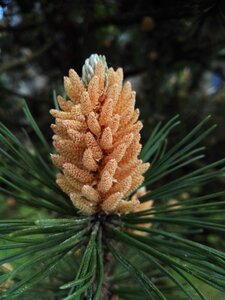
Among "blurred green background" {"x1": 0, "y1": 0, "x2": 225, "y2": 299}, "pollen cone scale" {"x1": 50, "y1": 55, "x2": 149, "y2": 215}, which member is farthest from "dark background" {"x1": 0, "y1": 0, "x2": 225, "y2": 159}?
"pollen cone scale" {"x1": 50, "y1": 55, "x2": 149, "y2": 215}

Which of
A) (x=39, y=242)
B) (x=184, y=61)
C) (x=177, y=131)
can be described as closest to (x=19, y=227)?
(x=39, y=242)

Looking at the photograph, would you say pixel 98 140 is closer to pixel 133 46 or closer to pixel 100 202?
pixel 100 202

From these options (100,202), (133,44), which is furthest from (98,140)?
(133,44)

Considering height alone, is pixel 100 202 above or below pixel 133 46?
below

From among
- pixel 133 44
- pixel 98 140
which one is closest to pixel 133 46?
pixel 133 44

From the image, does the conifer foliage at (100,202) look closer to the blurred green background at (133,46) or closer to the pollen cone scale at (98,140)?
the pollen cone scale at (98,140)

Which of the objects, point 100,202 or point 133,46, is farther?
point 133,46
